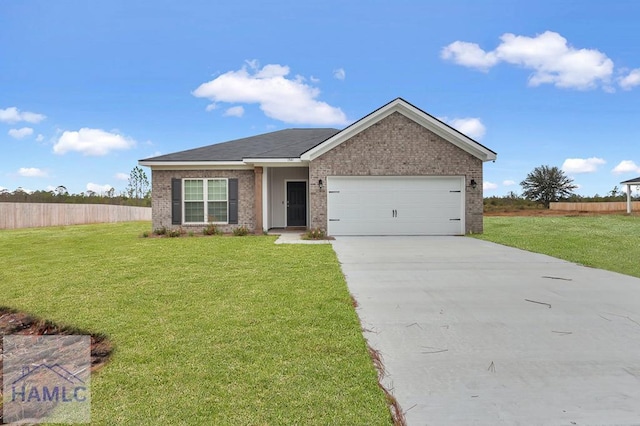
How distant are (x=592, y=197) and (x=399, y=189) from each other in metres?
39.3

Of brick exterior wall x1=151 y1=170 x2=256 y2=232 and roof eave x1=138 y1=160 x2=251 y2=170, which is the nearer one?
roof eave x1=138 y1=160 x2=251 y2=170

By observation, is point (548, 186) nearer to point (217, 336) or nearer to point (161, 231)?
point (161, 231)

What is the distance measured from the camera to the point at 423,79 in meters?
16.9

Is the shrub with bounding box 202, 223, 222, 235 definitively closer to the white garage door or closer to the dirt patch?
the white garage door

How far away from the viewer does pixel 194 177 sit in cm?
1430

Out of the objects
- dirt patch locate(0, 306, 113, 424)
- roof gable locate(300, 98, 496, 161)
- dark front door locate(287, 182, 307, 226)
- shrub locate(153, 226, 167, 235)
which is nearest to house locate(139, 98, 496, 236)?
roof gable locate(300, 98, 496, 161)

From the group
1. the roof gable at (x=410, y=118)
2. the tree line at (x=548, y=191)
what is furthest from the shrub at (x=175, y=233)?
the tree line at (x=548, y=191)

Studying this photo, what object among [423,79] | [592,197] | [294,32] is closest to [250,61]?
[294,32]

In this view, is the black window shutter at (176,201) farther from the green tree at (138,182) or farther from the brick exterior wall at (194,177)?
the green tree at (138,182)

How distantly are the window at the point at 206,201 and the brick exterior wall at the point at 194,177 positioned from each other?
29 cm

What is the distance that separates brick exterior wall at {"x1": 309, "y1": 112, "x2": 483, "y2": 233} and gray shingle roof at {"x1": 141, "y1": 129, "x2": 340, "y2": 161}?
1.52 metres

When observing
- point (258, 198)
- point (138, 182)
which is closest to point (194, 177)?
point (258, 198)

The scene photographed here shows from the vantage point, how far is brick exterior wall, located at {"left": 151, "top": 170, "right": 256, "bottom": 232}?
564 inches

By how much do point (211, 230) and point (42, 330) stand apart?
9.90 metres
